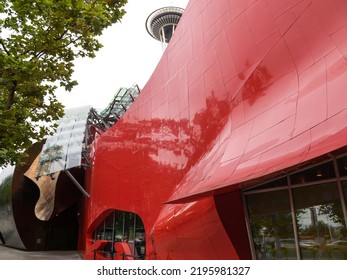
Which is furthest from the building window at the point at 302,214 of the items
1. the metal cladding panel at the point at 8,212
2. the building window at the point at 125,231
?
the metal cladding panel at the point at 8,212

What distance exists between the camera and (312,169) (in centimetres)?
613

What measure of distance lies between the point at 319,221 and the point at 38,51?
692 centimetres

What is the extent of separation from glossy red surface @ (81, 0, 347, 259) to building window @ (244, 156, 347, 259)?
53 centimetres

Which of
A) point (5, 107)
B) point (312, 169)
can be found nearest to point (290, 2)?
point (312, 169)

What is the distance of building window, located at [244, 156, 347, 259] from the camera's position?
5.65 m

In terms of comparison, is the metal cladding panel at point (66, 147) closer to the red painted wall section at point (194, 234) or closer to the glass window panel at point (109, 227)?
the glass window panel at point (109, 227)

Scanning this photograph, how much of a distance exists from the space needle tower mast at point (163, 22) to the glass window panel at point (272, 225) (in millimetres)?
52045

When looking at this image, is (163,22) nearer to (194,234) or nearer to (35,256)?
(35,256)

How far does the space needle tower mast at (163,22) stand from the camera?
5566 centimetres

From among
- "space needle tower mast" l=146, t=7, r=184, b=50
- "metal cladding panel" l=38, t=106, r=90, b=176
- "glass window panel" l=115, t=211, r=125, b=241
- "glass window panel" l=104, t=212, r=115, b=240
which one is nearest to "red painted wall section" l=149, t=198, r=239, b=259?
"glass window panel" l=115, t=211, r=125, b=241

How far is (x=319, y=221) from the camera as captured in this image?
235 inches

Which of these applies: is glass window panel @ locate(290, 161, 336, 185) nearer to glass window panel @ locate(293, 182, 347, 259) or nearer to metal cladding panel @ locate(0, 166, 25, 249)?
glass window panel @ locate(293, 182, 347, 259)

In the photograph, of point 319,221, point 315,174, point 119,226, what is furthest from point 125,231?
point 315,174

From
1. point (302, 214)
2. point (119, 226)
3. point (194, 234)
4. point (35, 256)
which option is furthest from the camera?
point (35, 256)
